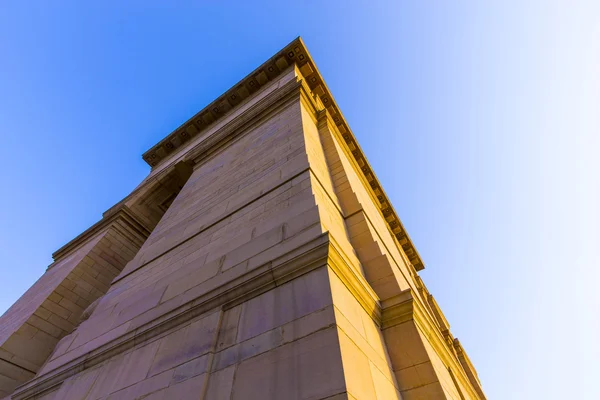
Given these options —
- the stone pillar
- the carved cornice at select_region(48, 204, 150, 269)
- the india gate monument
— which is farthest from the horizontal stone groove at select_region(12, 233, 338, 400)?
the carved cornice at select_region(48, 204, 150, 269)

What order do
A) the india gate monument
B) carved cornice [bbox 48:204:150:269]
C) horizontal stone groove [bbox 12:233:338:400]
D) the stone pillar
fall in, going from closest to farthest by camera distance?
the india gate monument < horizontal stone groove [bbox 12:233:338:400] < the stone pillar < carved cornice [bbox 48:204:150:269]

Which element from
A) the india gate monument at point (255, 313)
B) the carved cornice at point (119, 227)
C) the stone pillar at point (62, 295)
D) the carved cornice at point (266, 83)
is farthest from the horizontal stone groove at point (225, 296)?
the carved cornice at point (266, 83)

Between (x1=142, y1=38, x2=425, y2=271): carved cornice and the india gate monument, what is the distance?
5.60 m

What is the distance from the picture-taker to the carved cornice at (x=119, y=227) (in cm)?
1388

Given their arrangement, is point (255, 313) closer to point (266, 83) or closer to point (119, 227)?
point (119, 227)

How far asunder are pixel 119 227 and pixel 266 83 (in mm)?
8866

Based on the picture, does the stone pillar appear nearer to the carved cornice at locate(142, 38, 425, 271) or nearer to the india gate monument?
the india gate monument

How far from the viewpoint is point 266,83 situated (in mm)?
16703

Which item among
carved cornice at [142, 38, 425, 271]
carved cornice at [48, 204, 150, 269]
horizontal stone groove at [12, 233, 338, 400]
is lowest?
horizontal stone groove at [12, 233, 338, 400]

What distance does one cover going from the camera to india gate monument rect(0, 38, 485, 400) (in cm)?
320

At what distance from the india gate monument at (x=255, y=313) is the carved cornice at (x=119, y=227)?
3.43 m

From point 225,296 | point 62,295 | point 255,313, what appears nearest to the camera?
point 255,313

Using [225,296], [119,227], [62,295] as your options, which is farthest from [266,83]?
[225,296]

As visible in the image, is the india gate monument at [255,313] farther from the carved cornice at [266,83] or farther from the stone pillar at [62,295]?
the carved cornice at [266,83]
